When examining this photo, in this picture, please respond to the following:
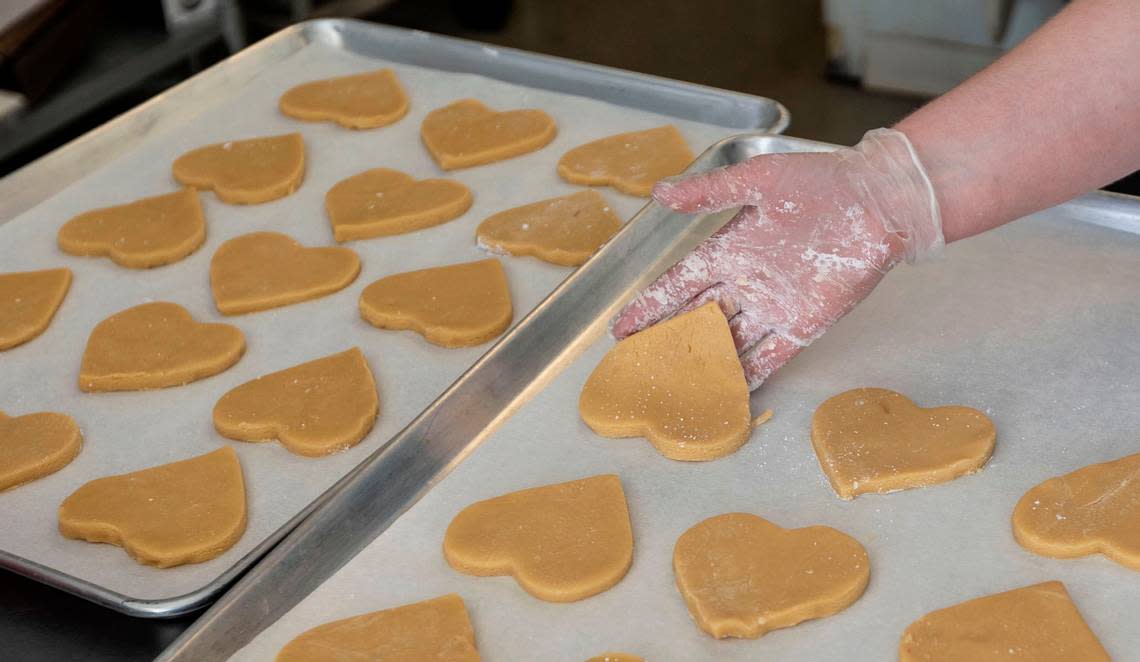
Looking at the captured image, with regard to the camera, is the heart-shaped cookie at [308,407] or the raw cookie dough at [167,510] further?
the heart-shaped cookie at [308,407]

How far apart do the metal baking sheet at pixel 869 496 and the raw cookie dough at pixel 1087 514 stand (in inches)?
0.6

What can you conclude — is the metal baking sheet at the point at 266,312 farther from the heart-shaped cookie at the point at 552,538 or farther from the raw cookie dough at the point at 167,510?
the heart-shaped cookie at the point at 552,538

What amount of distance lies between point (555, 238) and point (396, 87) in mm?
493

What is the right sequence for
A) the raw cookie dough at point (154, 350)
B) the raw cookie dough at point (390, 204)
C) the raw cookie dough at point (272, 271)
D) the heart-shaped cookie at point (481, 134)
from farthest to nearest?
the heart-shaped cookie at point (481, 134)
the raw cookie dough at point (390, 204)
the raw cookie dough at point (272, 271)
the raw cookie dough at point (154, 350)

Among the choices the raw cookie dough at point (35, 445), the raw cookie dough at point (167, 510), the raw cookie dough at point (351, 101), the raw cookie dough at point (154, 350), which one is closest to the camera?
the raw cookie dough at point (167, 510)

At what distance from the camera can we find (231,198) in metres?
1.68

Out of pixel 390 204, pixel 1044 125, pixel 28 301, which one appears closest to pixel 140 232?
pixel 28 301

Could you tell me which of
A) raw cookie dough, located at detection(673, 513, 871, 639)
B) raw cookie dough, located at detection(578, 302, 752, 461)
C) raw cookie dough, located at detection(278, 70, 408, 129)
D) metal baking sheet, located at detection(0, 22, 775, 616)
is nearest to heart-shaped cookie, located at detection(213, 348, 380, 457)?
metal baking sheet, located at detection(0, 22, 775, 616)

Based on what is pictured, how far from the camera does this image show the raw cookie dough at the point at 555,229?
1.51 metres

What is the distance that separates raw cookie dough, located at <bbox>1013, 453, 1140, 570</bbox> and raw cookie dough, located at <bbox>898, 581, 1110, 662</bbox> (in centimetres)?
6

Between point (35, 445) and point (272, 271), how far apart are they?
367mm

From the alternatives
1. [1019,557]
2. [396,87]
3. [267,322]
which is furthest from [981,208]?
[396,87]

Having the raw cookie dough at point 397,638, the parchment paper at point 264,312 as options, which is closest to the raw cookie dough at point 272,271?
the parchment paper at point 264,312

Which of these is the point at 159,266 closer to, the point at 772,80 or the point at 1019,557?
the point at 1019,557
